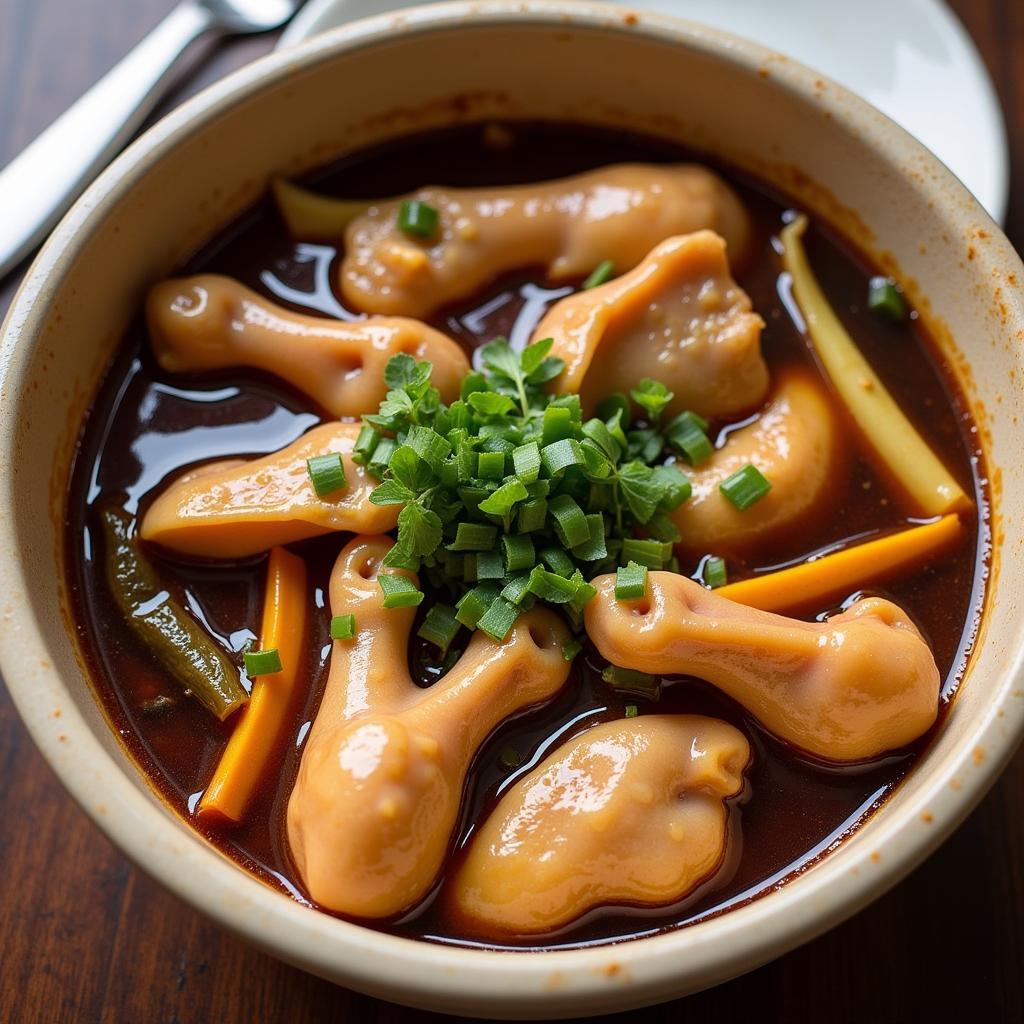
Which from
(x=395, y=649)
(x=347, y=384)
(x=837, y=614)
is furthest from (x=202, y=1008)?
(x=837, y=614)

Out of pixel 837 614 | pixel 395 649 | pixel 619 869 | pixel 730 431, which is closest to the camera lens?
pixel 619 869

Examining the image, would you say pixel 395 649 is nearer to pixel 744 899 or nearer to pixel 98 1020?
pixel 744 899

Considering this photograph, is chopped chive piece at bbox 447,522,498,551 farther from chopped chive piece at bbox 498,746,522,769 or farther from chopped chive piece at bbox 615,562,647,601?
chopped chive piece at bbox 498,746,522,769

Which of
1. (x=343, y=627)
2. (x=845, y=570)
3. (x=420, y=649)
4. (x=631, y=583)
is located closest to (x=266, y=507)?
(x=343, y=627)

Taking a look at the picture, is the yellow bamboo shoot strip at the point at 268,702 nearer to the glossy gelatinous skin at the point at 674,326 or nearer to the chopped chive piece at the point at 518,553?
the chopped chive piece at the point at 518,553

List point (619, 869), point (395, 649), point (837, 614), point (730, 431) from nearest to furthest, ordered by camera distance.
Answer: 1. point (619, 869)
2. point (395, 649)
3. point (837, 614)
4. point (730, 431)

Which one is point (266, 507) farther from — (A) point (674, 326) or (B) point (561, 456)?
(A) point (674, 326)

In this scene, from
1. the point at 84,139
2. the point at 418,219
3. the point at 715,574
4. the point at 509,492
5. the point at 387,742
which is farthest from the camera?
the point at 84,139
